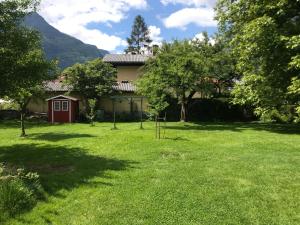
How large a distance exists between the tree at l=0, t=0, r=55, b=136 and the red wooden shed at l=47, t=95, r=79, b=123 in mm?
21135

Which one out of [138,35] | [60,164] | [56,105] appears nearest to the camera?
[60,164]

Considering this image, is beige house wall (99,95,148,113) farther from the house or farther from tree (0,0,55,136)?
tree (0,0,55,136)

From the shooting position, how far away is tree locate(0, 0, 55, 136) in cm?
1470

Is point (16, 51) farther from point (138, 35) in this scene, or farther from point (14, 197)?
point (138, 35)

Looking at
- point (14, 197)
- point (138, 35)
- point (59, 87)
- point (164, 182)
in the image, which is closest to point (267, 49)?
point (164, 182)

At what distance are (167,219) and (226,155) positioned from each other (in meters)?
7.59

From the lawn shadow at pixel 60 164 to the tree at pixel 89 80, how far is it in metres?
20.4

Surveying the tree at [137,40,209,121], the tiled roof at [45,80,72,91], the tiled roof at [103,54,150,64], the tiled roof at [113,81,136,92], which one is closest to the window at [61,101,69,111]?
the tiled roof at [45,80,72,91]

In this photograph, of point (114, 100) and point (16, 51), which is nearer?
point (16, 51)

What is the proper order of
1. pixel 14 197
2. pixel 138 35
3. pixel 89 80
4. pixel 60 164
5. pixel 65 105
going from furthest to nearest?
1. pixel 138 35
2. pixel 89 80
3. pixel 65 105
4. pixel 60 164
5. pixel 14 197

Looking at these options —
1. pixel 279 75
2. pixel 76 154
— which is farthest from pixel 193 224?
pixel 279 75

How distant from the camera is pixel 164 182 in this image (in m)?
10.9

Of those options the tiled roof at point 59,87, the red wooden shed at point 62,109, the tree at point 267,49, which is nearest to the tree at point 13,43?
the tree at point 267,49

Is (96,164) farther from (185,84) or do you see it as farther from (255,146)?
(185,84)
